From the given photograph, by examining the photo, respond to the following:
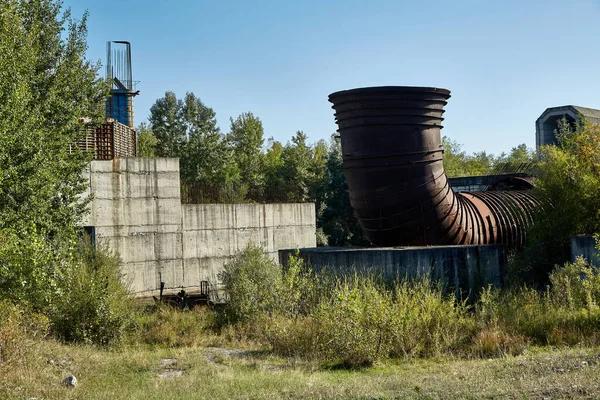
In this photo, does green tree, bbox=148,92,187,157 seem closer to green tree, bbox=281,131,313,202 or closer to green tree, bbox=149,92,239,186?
green tree, bbox=149,92,239,186

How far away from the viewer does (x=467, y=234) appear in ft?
59.7

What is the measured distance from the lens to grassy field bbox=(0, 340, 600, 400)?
865 centimetres

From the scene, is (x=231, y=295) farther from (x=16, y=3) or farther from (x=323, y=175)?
(x=323, y=175)

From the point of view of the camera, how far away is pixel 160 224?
23.7 meters

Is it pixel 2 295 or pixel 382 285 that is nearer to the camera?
pixel 2 295

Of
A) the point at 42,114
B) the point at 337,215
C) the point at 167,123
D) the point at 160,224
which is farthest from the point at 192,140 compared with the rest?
the point at 42,114

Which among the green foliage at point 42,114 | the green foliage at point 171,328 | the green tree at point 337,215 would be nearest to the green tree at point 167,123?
the green tree at point 337,215

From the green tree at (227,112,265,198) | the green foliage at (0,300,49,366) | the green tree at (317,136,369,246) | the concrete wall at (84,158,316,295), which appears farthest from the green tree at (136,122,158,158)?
the green foliage at (0,300,49,366)

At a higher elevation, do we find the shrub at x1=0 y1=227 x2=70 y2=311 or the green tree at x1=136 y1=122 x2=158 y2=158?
the green tree at x1=136 y1=122 x2=158 y2=158

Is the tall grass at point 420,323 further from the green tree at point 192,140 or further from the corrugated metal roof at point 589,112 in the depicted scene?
the green tree at point 192,140

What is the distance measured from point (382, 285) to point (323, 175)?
2375cm

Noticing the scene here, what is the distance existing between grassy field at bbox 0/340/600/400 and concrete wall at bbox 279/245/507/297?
4.18 metres

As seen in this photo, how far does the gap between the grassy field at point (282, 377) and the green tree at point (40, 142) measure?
1.70m

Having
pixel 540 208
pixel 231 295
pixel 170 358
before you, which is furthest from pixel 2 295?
pixel 540 208
